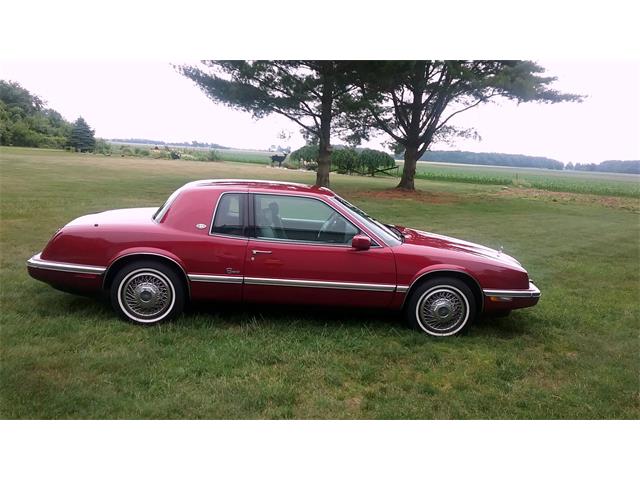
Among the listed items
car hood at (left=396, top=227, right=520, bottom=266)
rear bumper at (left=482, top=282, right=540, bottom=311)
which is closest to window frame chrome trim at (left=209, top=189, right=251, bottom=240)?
car hood at (left=396, top=227, right=520, bottom=266)

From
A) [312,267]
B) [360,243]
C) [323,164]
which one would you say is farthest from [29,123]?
[360,243]

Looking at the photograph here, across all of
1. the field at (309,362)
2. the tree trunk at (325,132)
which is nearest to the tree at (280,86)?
the tree trunk at (325,132)

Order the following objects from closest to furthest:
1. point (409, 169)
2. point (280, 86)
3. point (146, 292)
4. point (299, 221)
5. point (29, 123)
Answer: point (146, 292) < point (299, 221) < point (29, 123) < point (280, 86) < point (409, 169)

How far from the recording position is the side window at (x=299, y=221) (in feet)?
14.8

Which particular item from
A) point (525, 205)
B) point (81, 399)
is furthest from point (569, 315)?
point (525, 205)

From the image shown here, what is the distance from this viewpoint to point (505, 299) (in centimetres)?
455

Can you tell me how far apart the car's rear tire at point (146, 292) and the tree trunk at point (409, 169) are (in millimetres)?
21250

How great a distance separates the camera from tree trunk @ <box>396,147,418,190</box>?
24750 mm

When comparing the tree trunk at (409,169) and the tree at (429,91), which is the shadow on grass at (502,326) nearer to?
the tree at (429,91)

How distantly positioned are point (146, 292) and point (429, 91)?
69.1 ft

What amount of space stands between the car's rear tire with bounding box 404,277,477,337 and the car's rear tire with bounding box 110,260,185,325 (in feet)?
7.25

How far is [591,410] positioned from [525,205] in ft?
60.7

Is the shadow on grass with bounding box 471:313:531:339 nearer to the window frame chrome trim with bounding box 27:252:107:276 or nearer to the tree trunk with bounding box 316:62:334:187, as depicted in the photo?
the window frame chrome trim with bounding box 27:252:107:276

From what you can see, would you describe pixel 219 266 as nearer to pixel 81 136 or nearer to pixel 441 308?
pixel 441 308
